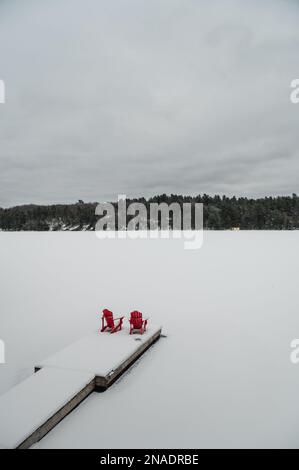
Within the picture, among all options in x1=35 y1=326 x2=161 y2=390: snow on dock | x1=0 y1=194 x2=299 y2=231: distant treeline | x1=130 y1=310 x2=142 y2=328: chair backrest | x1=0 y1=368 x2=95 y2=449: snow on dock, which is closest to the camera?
x1=0 y1=368 x2=95 y2=449: snow on dock

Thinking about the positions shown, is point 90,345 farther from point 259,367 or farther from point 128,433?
point 259,367

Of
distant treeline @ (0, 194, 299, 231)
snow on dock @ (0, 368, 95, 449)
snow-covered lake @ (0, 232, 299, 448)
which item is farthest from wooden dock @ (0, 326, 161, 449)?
distant treeline @ (0, 194, 299, 231)

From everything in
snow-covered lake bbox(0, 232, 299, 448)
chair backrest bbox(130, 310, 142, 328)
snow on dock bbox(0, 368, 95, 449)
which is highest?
chair backrest bbox(130, 310, 142, 328)

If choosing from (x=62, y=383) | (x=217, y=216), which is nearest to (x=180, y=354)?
(x=62, y=383)

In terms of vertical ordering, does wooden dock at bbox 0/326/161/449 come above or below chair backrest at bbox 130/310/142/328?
below

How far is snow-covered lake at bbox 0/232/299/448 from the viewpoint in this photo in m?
3.67

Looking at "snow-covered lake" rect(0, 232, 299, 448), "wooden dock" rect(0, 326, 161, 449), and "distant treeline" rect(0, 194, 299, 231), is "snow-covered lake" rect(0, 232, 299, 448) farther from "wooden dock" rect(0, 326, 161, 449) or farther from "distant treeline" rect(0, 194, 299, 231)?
"distant treeline" rect(0, 194, 299, 231)

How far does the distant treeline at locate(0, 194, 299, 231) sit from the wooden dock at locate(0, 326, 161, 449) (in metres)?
79.0

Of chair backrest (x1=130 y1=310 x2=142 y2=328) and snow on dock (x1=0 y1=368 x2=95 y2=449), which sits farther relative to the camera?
chair backrest (x1=130 y1=310 x2=142 y2=328)

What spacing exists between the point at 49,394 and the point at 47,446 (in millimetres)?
643

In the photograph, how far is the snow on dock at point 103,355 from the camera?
14.9 feet

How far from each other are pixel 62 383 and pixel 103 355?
0.99 meters

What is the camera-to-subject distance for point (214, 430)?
3691 mm
